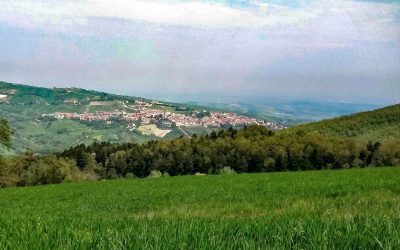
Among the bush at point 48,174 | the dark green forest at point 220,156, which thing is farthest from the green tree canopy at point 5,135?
the bush at point 48,174

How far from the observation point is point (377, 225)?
14.5ft

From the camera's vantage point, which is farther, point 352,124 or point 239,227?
point 352,124

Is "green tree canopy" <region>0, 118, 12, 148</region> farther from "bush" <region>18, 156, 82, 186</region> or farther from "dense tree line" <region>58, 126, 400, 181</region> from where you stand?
"dense tree line" <region>58, 126, 400, 181</region>

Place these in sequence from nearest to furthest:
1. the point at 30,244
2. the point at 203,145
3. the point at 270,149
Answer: the point at 30,244, the point at 270,149, the point at 203,145

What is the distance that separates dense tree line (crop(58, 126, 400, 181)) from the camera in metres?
71.1

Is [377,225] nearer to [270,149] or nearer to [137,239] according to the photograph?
[137,239]

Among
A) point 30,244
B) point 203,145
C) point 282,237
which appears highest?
point 282,237

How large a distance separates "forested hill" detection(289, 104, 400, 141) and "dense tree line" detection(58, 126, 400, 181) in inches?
1044

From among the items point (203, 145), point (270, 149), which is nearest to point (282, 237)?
point (270, 149)

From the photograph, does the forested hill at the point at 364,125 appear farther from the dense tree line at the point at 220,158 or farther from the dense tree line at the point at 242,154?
the dense tree line at the point at 220,158

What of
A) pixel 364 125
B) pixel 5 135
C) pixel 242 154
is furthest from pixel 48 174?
pixel 364 125

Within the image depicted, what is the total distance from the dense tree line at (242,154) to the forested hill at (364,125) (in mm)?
26529

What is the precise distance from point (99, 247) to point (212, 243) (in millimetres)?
824

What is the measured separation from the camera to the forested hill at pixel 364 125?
105188mm
